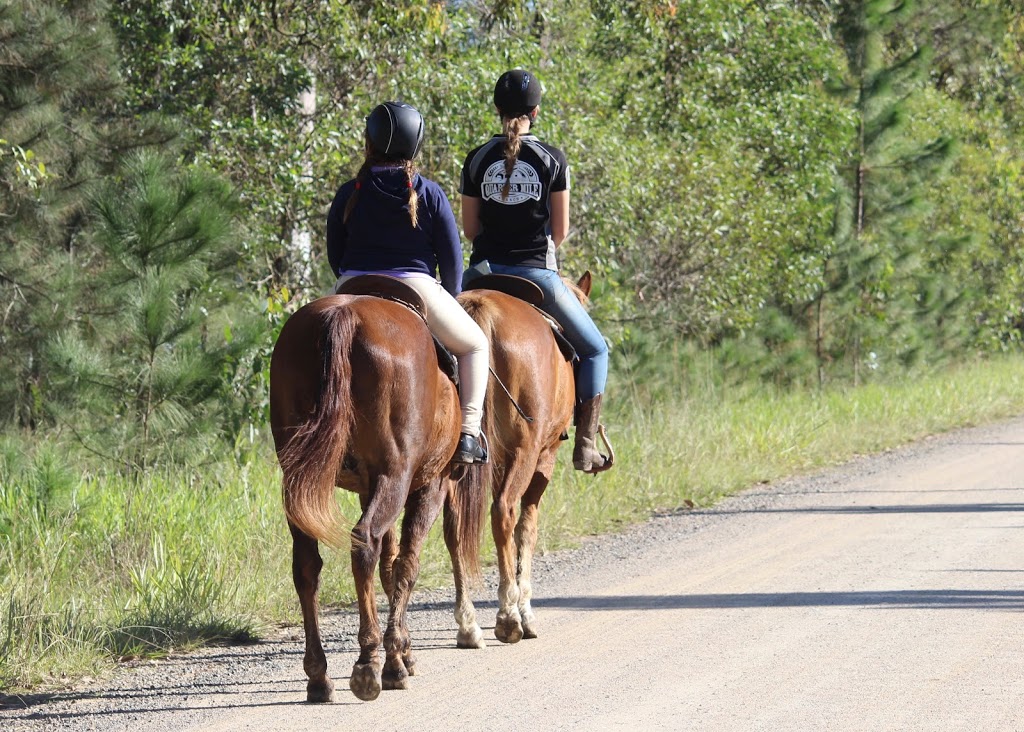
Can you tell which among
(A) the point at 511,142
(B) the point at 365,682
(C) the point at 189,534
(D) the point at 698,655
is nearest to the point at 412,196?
(A) the point at 511,142

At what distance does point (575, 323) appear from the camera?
25.1 ft

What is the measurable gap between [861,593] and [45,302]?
7.30 meters

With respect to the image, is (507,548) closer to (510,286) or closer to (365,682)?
(510,286)

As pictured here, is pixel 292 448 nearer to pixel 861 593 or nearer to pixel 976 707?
pixel 976 707

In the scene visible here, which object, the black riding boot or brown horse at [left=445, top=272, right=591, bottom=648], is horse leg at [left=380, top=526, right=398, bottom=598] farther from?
brown horse at [left=445, top=272, right=591, bottom=648]

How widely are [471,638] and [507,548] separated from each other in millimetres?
505

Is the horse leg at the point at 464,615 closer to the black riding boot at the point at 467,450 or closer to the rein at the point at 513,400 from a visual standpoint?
the black riding boot at the point at 467,450

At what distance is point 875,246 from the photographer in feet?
68.3

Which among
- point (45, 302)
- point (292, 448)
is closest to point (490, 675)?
point (292, 448)

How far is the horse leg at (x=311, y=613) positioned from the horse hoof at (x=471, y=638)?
1033 mm

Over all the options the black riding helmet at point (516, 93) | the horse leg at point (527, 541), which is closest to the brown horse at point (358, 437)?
the horse leg at point (527, 541)

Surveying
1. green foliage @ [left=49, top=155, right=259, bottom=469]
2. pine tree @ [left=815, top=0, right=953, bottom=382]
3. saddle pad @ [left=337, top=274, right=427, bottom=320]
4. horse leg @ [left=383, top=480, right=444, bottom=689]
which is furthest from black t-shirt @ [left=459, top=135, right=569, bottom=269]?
pine tree @ [left=815, top=0, right=953, bottom=382]

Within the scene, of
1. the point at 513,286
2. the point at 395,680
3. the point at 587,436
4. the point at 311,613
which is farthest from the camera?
the point at 587,436

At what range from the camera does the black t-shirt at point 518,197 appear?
285 inches
